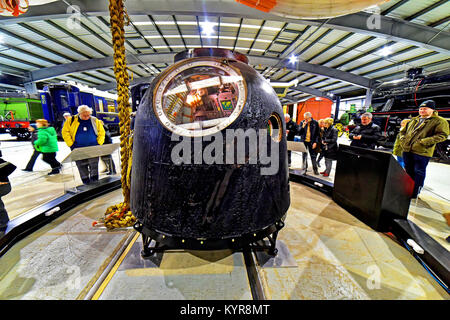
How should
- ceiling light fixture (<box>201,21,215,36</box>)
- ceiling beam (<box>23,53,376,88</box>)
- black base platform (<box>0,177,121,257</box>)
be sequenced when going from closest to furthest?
black base platform (<box>0,177,121,257</box>)
ceiling light fixture (<box>201,21,215,36</box>)
ceiling beam (<box>23,53,376,88</box>)

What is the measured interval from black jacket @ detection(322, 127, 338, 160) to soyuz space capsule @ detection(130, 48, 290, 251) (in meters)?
4.32

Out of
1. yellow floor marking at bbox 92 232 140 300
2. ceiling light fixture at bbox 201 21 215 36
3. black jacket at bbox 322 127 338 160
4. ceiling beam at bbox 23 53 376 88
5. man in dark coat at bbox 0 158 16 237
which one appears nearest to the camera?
yellow floor marking at bbox 92 232 140 300

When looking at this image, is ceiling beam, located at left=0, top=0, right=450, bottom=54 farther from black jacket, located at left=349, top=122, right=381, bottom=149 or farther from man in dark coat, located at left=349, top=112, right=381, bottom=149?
black jacket, located at left=349, top=122, right=381, bottom=149

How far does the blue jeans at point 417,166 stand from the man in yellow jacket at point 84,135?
22.0 feet

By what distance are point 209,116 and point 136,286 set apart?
5.34 ft

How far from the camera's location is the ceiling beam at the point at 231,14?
6836 mm

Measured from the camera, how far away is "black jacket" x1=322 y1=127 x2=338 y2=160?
5.02m

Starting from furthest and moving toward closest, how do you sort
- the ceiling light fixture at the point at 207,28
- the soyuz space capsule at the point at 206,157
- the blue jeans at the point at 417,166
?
the ceiling light fixture at the point at 207,28
the blue jeans at the point at 417,166
the soyuz space capsule at the point at 206,157

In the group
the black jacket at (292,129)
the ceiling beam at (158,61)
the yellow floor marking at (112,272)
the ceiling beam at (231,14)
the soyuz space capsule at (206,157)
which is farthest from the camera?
the ceiling beam at (158,61)

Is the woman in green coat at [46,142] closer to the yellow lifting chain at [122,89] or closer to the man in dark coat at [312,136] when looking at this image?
the yellow lifting chain at [122,89]

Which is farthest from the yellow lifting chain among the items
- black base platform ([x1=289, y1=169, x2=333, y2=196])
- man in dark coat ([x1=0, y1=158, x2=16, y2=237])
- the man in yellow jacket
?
black base platform ([x1=289, y1=169, x2=333, y2=196])

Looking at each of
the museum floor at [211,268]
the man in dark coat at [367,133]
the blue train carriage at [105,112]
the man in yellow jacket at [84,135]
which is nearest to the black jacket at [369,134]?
the man in dark coat at [367,133]

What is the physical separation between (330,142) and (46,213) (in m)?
6.22

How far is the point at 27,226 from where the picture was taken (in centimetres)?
235
